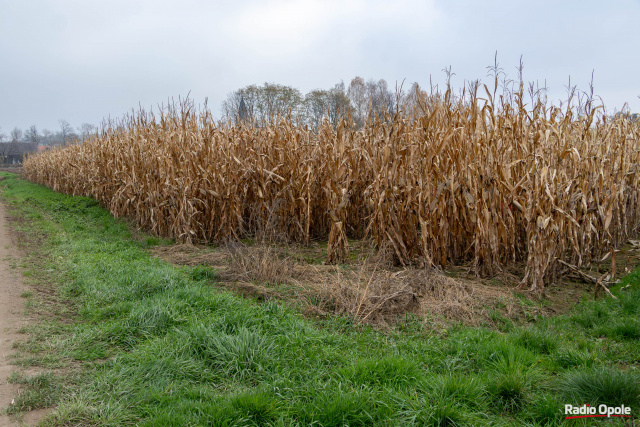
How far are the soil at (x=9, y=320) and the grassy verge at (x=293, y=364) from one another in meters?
0.11

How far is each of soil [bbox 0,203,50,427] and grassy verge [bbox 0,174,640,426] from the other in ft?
0.38

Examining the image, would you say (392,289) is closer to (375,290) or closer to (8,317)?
(375,290)

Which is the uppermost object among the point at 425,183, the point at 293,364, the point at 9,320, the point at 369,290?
the point at 425,183

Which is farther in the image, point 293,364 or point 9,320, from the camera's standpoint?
point 9,320

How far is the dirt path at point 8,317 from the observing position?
2959mm

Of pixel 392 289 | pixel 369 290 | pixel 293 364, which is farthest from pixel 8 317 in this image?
pixel 392 289

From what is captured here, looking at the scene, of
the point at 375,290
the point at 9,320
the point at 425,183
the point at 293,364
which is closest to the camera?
the point at 293,364

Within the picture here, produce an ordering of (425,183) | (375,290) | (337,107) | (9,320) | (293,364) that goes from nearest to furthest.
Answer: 1. (293,364)
2. (9,320)
3. (375,290)
4. (425,183)
5. (337,107)

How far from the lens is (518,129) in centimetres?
630

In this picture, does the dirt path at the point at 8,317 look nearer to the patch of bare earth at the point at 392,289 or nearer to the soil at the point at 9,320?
the soil at the point at 9,320

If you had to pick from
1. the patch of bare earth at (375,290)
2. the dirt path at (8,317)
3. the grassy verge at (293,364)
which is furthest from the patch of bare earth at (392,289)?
the dirt path at (8,317)

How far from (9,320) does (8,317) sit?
118mm

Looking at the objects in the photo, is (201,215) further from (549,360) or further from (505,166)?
(549,360)

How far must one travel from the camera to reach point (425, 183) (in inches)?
238
